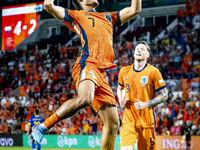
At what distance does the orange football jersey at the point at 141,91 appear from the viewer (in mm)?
4660

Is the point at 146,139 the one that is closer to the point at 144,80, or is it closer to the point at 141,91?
the point at 141,91

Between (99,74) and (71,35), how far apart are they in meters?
15.9

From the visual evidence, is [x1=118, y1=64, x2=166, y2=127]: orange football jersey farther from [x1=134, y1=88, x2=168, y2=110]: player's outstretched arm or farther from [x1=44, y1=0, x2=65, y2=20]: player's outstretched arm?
[x1=44, y1=0, x2=65, y2=20]: player's outstretched arm

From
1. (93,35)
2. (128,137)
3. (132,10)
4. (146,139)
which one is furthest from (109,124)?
(132,10)

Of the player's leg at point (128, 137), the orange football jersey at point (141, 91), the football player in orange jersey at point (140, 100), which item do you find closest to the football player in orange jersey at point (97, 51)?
the player's leg at point (128, 137)

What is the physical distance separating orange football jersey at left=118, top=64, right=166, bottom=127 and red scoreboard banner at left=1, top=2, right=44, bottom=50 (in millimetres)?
11340

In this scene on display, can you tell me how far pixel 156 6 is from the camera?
1766cm

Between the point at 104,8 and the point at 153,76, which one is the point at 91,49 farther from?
the point at 104,8

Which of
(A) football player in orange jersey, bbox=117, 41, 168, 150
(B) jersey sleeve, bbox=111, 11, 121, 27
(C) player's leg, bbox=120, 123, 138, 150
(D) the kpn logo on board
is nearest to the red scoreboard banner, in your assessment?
(D) the kpn logo on board

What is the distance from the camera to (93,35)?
3.94m

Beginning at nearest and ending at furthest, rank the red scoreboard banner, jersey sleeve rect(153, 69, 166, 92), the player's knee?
the player's knee < jersey sleeve rect(153, 69, 166, 92) < the red scoreboard banner

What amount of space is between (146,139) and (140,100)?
66 cm

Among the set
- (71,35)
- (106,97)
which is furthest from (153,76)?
(71,35)

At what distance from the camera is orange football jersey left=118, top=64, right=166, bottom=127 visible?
466 cm
